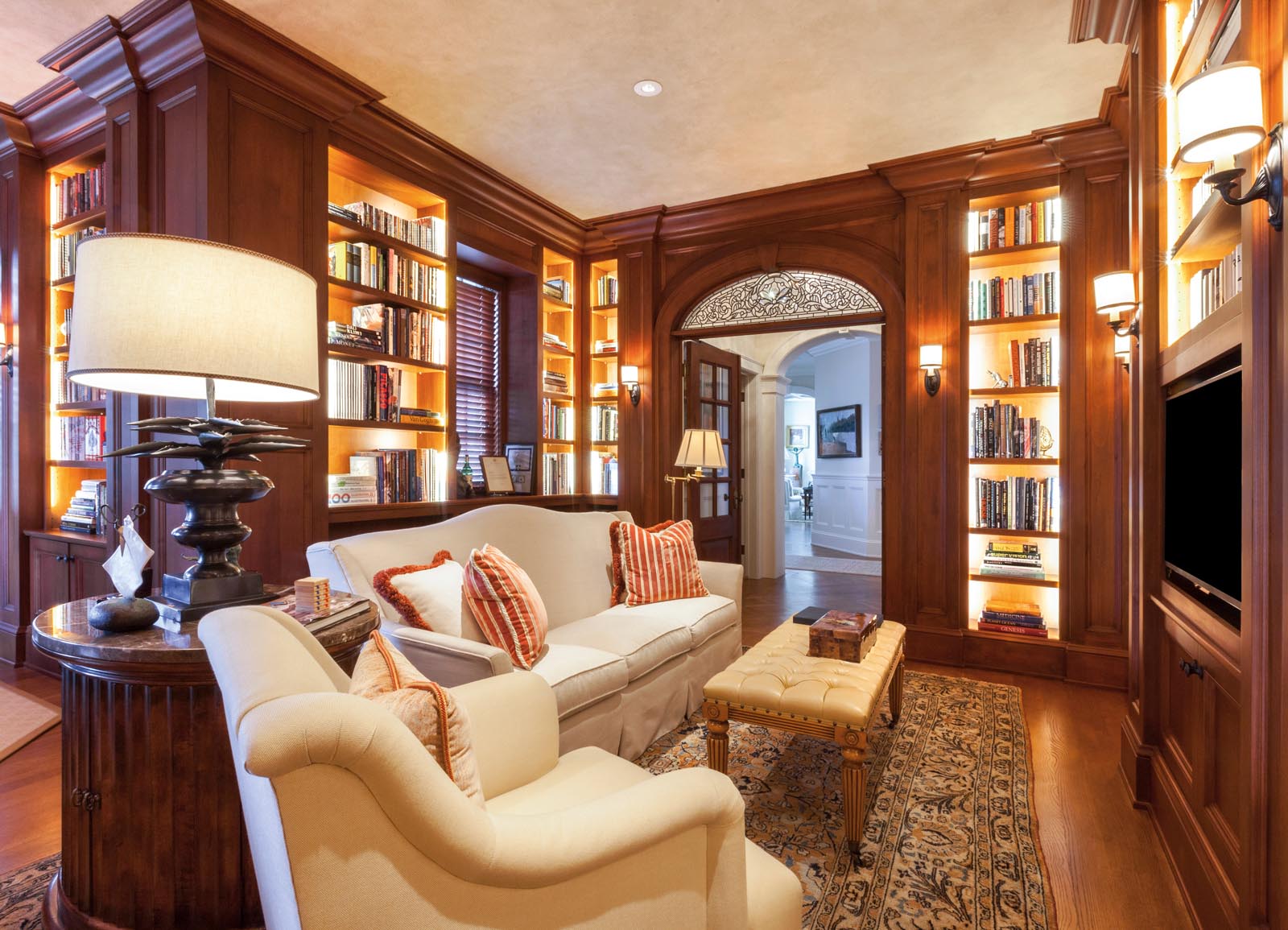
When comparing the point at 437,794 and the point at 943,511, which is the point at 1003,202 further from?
the point at 437,794

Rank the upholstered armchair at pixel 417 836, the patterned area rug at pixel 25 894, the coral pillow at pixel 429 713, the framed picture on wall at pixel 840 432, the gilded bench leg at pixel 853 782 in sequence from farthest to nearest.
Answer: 1. the framed picture on wall at pixel 840 432
2. the gilded bench leg at pixel 853 782
3. the patterned area rug at pixel 25 894
4. the coral pillow at pixel 429 713
5. the upholstered armchair at pixel 417 836

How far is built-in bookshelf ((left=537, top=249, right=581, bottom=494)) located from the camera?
4.95 metres

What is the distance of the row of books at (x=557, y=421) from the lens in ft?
16.2

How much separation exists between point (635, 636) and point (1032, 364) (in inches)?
115

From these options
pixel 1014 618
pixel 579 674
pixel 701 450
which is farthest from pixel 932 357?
pixel 579 674

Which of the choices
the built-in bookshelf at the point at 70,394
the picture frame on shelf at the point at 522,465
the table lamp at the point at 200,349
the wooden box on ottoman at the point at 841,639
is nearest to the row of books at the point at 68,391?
the built-in bookshelf at the point at 70,394

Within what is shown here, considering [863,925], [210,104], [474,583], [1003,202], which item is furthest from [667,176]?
[863,925]

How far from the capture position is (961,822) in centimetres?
220

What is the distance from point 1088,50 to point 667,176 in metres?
2.26

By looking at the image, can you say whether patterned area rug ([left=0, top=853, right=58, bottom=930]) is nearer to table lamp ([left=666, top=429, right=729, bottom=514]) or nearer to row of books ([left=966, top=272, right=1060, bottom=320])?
table lamp ([left=666, top=429, right=729, bottom=514])

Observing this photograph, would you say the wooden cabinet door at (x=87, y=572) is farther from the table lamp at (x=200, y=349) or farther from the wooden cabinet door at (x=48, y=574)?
the table lamp at (x=200, y=349)

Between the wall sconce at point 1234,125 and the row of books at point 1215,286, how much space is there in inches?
8.5

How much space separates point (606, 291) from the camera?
5.37m

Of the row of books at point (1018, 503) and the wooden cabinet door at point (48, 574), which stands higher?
the row of books at point (1018, 503)
